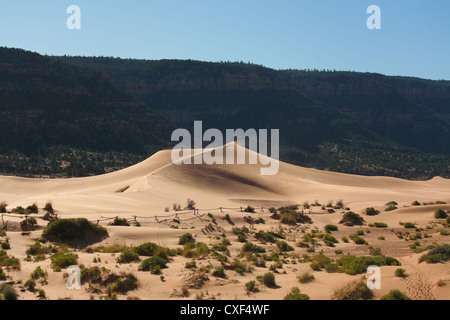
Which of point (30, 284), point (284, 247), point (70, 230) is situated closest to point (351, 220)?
point (284, 247)

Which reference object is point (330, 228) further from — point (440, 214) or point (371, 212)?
point (440, 214)

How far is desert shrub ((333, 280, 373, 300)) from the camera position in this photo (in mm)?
11336

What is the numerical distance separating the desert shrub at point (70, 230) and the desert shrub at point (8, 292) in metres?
7.28

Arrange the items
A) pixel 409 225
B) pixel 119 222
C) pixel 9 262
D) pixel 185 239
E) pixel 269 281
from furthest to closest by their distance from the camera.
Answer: pixel 409 225 → pixel 119 222 → pixel 185 239 → pixel 9 262 → pixel 269 281

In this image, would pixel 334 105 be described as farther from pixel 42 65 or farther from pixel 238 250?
pixel 238 250

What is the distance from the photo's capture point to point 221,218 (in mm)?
26562

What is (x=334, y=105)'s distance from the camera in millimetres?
142500

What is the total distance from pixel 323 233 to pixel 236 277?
12.3m

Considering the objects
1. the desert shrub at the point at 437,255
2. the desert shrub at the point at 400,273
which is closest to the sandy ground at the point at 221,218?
the desert shrub at the point at 400,273

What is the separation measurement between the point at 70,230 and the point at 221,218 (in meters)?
10.2

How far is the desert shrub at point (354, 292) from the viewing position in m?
11.3

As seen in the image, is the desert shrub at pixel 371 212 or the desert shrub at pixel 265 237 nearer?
the desert shrub at pixel 265 237

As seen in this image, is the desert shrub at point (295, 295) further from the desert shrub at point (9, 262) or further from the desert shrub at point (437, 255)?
the desert shrub at point (9, 262)
